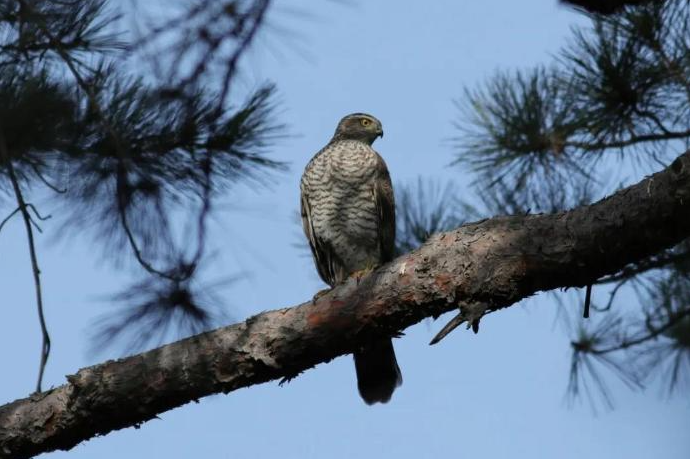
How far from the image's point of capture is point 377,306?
13.3 feet

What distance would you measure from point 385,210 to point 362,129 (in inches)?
39.1

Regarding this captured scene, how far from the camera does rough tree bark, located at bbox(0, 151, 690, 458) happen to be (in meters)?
3.63

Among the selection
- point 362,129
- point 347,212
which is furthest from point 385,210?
point 362,129

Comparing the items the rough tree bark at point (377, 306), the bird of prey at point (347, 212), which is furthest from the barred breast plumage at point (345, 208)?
the rough tree bark at point (377, 306)

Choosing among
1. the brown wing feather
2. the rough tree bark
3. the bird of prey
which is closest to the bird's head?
the bird of prey

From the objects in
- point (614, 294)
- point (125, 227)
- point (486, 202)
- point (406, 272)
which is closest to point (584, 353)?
point (614, 294)

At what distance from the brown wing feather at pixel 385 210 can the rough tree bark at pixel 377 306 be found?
204 cm

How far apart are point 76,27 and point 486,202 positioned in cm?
267

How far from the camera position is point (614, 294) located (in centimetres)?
631

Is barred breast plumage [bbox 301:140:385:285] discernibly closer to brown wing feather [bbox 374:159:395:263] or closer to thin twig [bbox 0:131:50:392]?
brown wing feather [bbox 374:159:395:263]

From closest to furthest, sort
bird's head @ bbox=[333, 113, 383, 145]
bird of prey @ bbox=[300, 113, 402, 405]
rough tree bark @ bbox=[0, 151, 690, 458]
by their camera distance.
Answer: rough tree bark @ bbox=[0, 151, 690, 458] → bird of prey @ bbox=[300, 113, 402, 405] → bird's head @ bbox=[333, 113, 383, 145]

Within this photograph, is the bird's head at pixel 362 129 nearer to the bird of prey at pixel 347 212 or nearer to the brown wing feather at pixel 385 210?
the bird of prey at pixel 347 212

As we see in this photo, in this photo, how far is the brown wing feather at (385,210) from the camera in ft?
20.3

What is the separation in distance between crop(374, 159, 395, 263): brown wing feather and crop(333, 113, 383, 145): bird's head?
71cm
